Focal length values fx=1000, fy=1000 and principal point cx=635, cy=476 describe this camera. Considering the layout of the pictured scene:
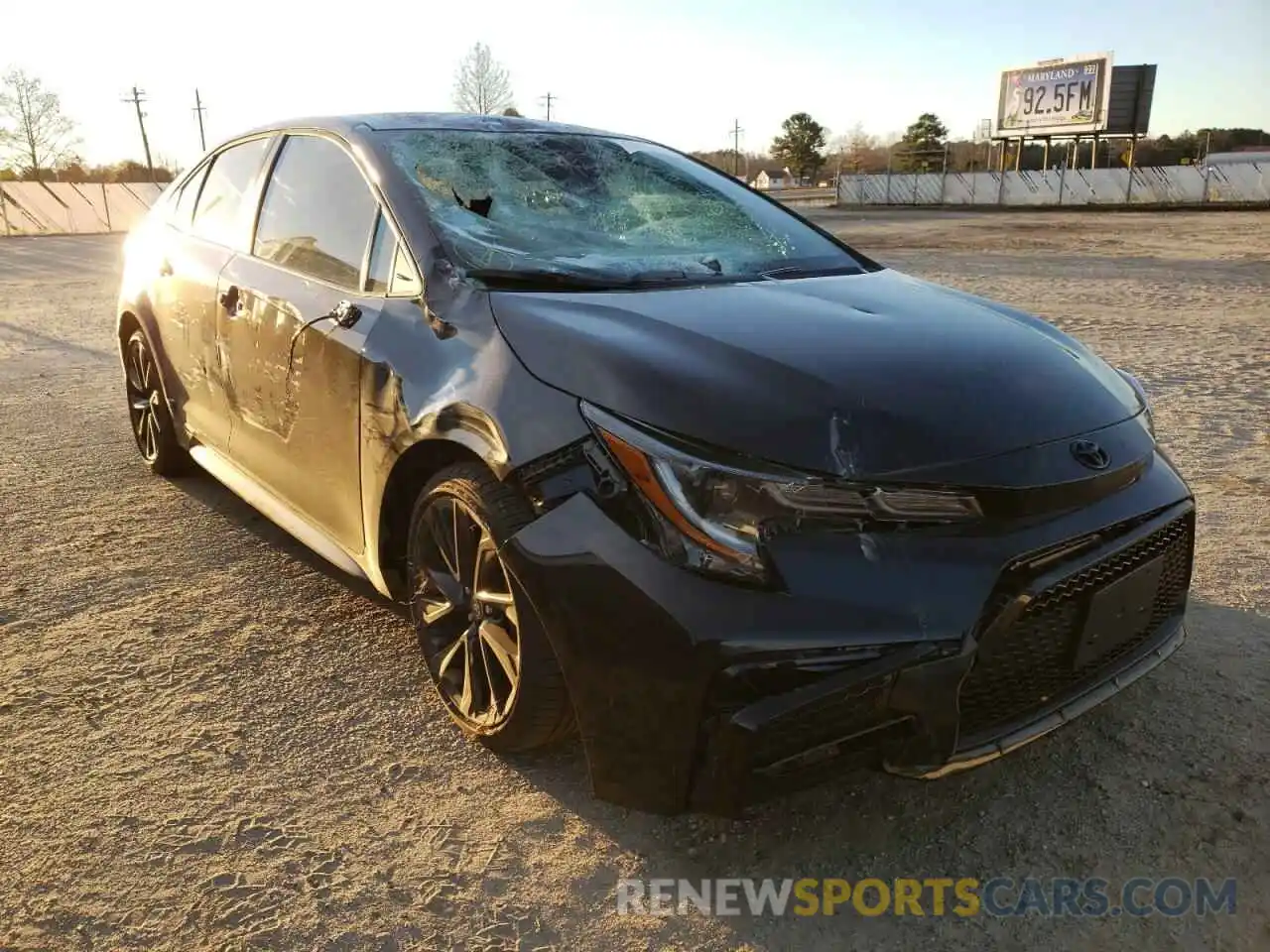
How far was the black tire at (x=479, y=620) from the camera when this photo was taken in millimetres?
2229

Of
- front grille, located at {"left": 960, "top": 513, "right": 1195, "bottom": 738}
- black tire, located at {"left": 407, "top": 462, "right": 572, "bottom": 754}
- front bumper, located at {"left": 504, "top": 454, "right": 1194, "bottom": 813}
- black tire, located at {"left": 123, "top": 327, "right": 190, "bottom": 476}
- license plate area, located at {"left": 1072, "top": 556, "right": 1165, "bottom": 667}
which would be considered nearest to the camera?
front bumper, located at {"left": 504, "top": 454, "right": 1194, "bottom": 813}

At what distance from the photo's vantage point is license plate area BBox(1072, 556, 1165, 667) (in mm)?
2096

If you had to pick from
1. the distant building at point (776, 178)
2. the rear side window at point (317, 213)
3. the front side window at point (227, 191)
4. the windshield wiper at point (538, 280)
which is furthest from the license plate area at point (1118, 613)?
the distant building at point (776, 178)

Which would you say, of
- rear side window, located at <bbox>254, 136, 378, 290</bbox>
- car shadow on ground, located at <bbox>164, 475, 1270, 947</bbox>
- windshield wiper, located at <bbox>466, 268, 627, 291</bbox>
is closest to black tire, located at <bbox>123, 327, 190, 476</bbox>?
rear side window, located at <bbox>254, 136, 378, 290</bbox>

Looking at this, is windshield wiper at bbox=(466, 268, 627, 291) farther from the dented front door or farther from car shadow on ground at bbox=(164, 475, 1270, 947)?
car shadow on ground at bbox=(164, 475, 1270, 947)

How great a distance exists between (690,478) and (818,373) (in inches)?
16.5

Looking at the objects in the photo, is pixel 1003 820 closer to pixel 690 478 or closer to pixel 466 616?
pixel 690 478

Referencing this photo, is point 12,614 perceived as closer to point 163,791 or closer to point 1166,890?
point 163,791

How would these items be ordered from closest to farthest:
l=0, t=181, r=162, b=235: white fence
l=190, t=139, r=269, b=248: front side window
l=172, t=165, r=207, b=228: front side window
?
1. l=190, t=139, r=269, b=248: front side window
2. l=172, t=165, r=207, b=228: front side window
3. l=0, t=181, r=162, b=235: white fence

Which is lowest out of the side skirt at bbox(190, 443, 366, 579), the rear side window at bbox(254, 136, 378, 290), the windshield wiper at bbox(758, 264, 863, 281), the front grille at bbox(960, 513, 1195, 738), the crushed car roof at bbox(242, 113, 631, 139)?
the side skirt at bbox(190, 443, 366, 579)

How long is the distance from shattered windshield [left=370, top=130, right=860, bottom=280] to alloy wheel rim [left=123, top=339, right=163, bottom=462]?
2.07 meters

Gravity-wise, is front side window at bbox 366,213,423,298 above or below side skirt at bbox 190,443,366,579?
above

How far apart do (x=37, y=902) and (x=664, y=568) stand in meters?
1.46

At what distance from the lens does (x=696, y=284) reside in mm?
2742
